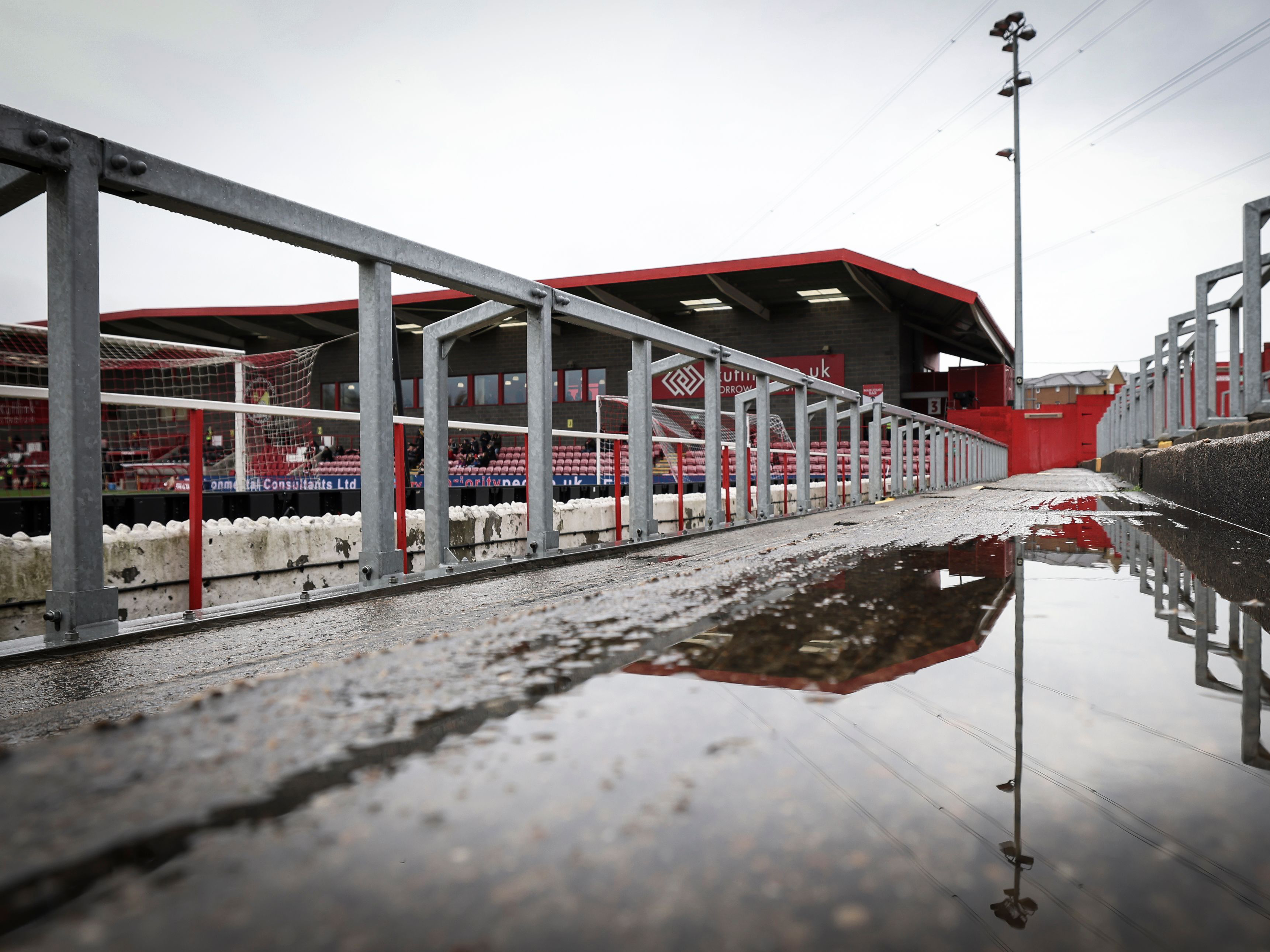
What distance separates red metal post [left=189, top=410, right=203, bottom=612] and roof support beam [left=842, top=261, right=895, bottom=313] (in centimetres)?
1946

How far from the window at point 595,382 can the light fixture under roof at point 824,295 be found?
23.9 feet

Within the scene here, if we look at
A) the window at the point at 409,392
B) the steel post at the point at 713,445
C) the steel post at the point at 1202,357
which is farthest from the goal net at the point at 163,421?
the steel post at the point at 1202,357

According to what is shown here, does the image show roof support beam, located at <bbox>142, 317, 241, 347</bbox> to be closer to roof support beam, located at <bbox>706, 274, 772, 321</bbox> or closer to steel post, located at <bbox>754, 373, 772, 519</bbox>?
roof support beam, located at <bbox>706, 274, 772, 321</bbox>

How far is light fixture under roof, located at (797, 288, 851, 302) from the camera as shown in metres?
23.2

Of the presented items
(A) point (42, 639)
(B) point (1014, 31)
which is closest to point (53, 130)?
(A) point (42, 639)

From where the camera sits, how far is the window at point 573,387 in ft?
89.1

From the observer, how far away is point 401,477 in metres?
3.96

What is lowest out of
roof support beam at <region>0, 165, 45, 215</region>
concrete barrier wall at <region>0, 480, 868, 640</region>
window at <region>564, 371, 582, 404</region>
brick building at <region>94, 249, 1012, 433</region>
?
concrete barrier wall at <region>0, 480, 868, 640</region>

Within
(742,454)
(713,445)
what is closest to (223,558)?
(713,445)

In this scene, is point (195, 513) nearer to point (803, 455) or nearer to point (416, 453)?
point (803, 455)

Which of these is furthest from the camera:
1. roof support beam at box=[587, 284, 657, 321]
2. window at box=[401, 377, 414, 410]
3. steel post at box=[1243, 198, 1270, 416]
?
window at box=[401, 377, 414, 410]

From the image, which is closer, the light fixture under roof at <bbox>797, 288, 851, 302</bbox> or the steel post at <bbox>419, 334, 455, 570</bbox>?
the steel post at <bbox>419, 334, 455, 570</bbox>

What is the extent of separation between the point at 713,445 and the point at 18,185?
3.69 m

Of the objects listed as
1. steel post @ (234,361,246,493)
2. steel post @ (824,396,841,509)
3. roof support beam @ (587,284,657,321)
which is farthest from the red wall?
steel post @ (234,361,246,493)
